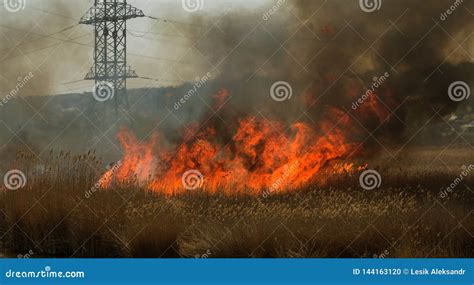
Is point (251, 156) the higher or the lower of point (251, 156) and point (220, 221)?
the higher

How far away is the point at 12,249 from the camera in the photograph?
15867 millimetres

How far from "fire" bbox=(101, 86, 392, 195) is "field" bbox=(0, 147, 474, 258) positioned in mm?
770

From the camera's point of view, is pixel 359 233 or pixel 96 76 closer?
pixel 359 233

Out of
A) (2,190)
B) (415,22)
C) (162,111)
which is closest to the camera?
(2,190)

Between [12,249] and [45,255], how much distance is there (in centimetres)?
93

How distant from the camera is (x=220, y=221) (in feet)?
49.6

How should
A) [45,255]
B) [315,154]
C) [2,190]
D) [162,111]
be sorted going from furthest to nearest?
[162,111], [315,154], [2,190], [45,255]

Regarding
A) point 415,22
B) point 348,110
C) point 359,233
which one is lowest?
point 359,233

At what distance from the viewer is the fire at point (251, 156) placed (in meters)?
18.1

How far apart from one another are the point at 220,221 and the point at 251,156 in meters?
4.12

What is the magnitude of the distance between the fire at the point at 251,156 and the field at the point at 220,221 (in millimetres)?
770

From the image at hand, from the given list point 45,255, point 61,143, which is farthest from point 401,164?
point 61,143

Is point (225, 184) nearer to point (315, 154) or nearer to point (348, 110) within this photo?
point (315, 154)

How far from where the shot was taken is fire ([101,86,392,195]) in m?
18.1
